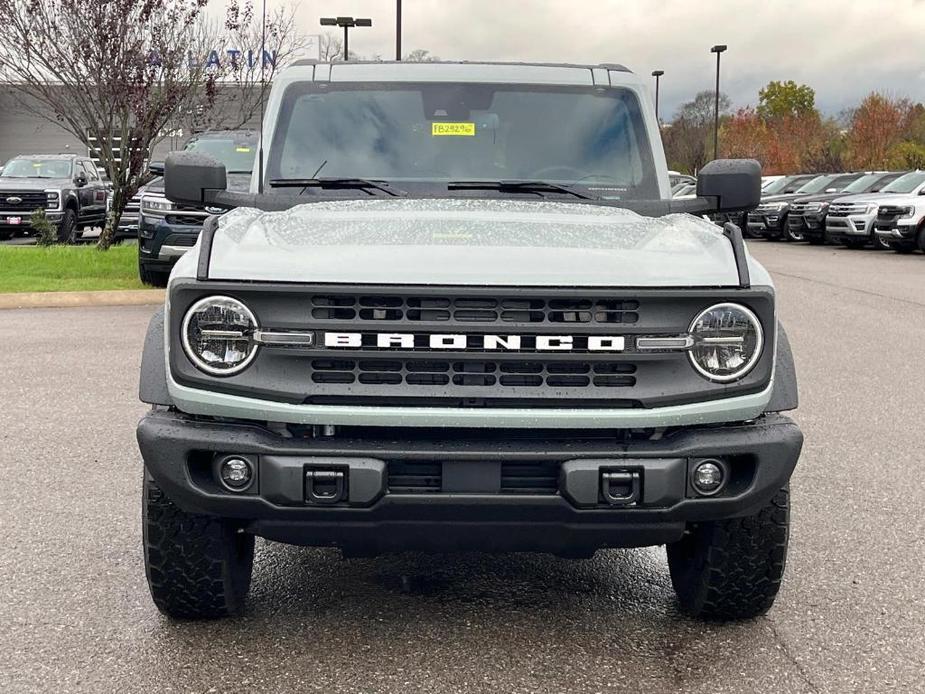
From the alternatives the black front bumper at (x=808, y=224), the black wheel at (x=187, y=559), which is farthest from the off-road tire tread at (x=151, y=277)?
the black front bumper at (x=808, y=224)

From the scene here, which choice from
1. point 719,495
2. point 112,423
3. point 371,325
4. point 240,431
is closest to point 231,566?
point 240,431

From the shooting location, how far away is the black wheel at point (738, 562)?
135 inches

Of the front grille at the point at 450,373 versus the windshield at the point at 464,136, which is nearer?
the front grille at the point at 450,373

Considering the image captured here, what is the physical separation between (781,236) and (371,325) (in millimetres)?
27582

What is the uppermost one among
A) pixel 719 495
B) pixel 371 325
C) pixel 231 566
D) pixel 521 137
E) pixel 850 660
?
pixel 521 137

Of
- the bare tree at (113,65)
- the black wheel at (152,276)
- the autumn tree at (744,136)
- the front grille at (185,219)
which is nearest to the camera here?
the front grille at (185,219)

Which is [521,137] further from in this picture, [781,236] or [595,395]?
[781,236]

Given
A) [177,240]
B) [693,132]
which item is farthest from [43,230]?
[693,132]

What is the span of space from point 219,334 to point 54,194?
67.0 feet

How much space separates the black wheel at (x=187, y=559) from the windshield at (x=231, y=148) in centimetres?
959

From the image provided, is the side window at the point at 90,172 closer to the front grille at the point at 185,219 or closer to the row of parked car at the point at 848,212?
the front grille at the point at 185,219

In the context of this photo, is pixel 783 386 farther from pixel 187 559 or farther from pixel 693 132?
pixel 693 132

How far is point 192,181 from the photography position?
4.15 metres

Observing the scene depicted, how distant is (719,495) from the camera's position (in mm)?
3088
